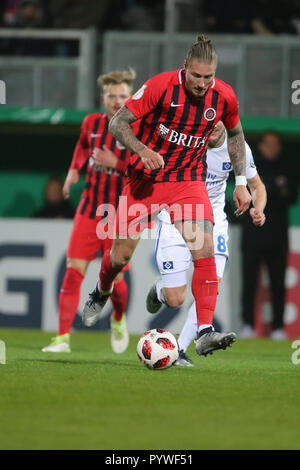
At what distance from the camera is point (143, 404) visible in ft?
18.0

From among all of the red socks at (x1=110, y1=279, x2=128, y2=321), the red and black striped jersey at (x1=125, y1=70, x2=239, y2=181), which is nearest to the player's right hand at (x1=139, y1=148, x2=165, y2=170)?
the red and black striped jersey at (x1=125, y1=70, x2=239, y2=181)

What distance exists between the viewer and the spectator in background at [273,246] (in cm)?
1255


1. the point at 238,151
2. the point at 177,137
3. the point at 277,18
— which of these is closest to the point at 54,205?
the point at 277,18

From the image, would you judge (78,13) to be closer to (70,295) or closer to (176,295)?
(70,295)

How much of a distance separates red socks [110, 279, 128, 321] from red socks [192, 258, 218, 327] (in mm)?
2820

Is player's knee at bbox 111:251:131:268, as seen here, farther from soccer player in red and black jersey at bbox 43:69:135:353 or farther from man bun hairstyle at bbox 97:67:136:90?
man bun hairstyle at bbox 97:67:136:90

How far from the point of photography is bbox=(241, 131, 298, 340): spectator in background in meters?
12.5

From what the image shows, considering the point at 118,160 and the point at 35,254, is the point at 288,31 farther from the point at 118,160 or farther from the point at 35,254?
the point at 118,160

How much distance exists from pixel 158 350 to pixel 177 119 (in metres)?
1.62

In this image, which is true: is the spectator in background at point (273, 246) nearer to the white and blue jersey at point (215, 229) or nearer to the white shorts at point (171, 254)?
the white and blue jersey at point (215, 229)

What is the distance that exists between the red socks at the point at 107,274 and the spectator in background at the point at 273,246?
15.9ft
